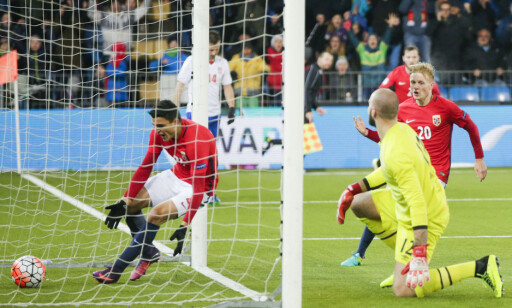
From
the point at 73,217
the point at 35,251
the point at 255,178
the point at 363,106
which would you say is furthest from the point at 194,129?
the point at 363,106

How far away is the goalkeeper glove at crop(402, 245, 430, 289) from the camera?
4707 mm

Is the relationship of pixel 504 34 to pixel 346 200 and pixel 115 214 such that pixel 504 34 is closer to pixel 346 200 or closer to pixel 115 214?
pixel 346 200

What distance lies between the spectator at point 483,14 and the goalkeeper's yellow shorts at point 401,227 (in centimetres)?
1368

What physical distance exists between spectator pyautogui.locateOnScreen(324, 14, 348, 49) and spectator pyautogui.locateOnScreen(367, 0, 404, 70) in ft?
2.89

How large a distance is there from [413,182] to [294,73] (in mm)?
1036

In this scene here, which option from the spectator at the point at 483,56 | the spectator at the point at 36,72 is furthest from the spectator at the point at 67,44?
the spectator at the point at 483,56

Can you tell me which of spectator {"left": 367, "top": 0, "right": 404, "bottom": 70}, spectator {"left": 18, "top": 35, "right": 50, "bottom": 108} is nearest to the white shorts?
spectator {"left": 18, "top": 35, "right": 50, "bottom": 108}

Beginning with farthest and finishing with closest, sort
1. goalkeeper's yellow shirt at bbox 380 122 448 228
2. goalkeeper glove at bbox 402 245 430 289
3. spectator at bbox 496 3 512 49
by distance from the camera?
1. spectator at bbox 496 3 512 49
2. goalkeeper's yellow shirt at bbox 380 122 448 228
3. goalkeeper glove at bbox 402 245 430 289

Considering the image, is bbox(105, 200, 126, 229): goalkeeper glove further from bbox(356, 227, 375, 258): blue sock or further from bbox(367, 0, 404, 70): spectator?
bbox(367, 0, 404, 70): spectator

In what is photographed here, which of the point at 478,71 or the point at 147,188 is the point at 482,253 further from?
the point at 478,71

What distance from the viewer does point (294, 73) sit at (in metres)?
4.62

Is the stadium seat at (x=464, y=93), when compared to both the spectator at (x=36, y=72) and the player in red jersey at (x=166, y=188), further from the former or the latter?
the player in red jersey at (x=166, y=188)

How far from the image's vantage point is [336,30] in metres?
17.6

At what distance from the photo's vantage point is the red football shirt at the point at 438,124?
6742 mm
